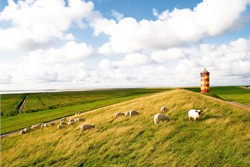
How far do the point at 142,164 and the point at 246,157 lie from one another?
6.37 m

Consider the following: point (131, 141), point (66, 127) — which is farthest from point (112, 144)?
point (66, 127)

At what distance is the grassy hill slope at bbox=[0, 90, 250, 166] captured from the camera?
13977 mm

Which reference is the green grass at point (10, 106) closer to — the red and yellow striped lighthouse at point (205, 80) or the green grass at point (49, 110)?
the green grass at point (49, 110)

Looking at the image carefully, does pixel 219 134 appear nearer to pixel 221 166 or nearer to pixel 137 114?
pixel 221 166

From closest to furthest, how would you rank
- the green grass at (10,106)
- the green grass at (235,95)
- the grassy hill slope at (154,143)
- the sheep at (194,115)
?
the grassy hill slope at (154,143), the sheep at (194,115), the green grass at (235,95), the green grass at (10,106)

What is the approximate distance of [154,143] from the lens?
1600cm

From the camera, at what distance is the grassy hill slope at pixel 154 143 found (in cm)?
1398

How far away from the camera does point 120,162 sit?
14711mm

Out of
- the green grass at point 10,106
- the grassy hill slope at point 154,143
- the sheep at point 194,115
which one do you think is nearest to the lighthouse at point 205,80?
the grassy hill slope at point 154,143

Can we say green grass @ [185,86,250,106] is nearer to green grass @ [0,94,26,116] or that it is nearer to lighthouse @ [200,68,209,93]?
lighthouse @ [200,68,209,93]

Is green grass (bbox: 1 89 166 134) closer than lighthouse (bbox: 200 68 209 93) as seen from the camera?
No

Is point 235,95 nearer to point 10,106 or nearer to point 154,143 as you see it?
point 154,143

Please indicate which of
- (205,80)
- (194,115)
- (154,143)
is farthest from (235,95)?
(154,143)

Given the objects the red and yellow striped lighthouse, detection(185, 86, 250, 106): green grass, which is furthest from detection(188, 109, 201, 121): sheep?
detection(185, 86, 250, 106): green grass
